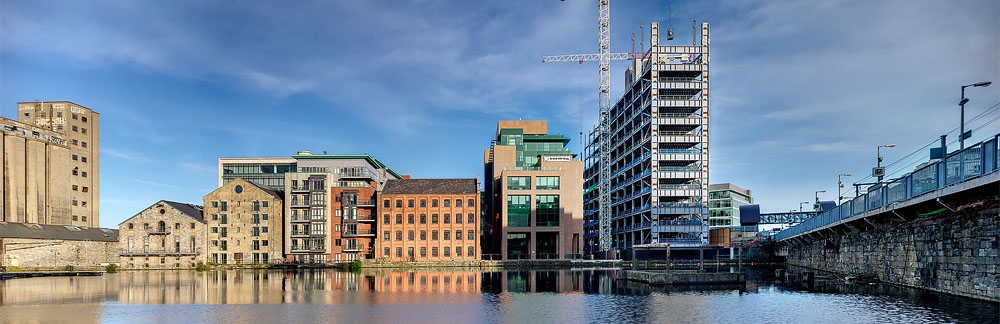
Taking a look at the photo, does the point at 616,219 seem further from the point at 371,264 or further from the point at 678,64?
the point at 371,264

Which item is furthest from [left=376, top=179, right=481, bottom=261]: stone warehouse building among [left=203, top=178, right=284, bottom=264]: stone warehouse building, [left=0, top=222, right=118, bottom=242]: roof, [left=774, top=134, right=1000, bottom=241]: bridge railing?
[left=774, top=134, right=1000, bottom=241]: bridge railing

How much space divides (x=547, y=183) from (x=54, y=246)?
8766cm

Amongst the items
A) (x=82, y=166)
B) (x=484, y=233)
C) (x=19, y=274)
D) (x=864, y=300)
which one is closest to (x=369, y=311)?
(x=864, y=300)

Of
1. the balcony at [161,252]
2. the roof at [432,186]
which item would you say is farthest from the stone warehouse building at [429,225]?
the balcony at [161,252]

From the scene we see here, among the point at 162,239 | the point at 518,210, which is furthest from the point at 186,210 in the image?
the point at 518,210

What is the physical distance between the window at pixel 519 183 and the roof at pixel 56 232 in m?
79.1

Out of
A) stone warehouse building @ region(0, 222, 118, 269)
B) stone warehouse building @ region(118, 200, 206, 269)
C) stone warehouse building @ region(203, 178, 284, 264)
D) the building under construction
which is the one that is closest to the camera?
stone warehouse building @ region(0, 222, 118, 269)

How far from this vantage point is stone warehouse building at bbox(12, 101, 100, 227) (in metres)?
122

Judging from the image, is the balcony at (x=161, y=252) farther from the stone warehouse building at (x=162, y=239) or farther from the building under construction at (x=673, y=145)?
the building under construction at (x=673, y=145)

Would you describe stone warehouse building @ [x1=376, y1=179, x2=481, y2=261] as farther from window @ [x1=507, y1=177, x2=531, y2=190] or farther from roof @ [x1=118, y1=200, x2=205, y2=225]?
roof @ [x1=118, y1=200, x2=205, y2=225]

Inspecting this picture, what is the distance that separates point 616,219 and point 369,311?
125m

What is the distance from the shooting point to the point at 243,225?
117688mm

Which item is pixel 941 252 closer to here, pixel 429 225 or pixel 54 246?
pixel 429 225

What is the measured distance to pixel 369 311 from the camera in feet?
122
